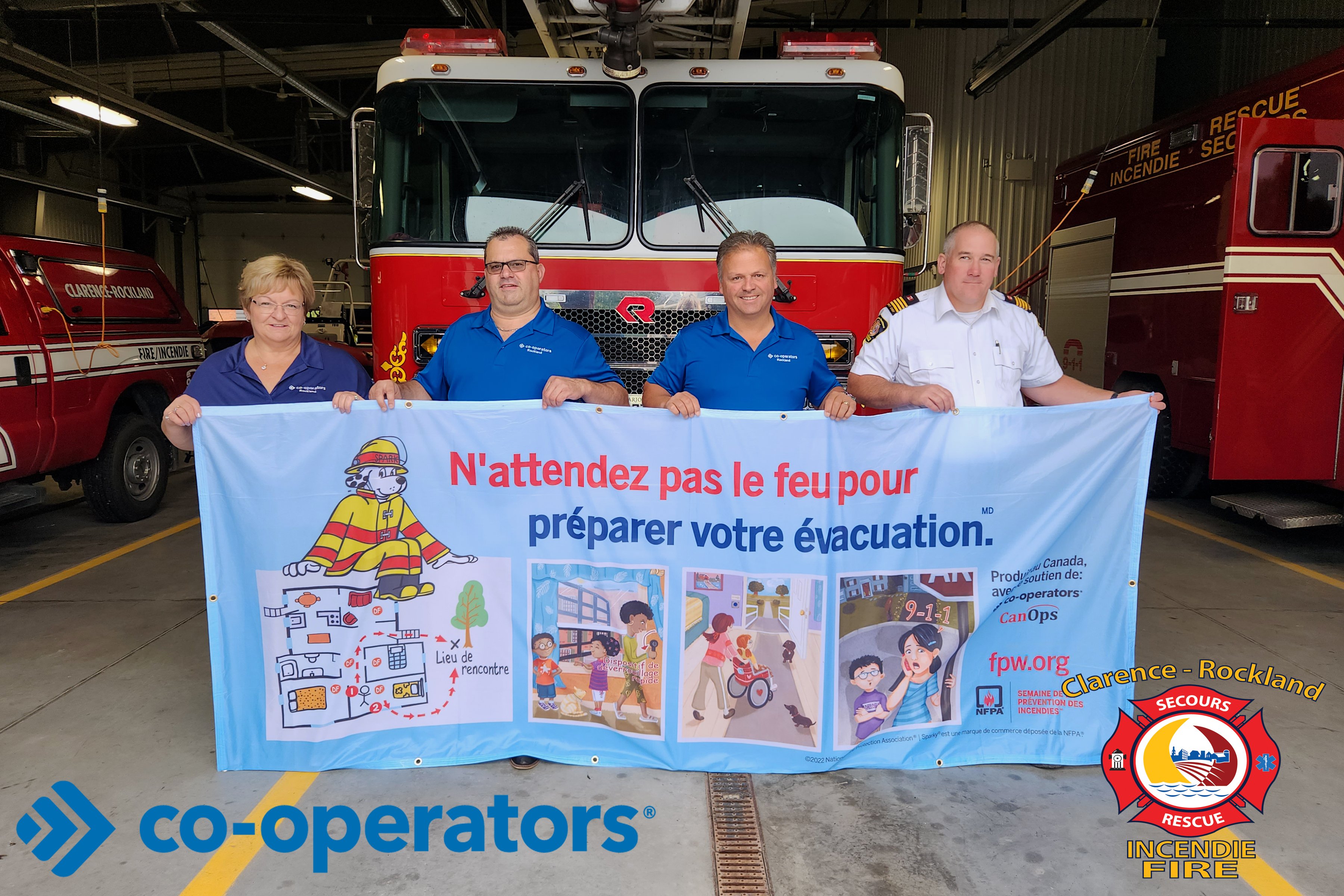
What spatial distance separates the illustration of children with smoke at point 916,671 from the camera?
3.35 meters

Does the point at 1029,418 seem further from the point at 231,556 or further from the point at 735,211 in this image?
the point at 231,556

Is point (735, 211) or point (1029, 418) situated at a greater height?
point (735, 211)

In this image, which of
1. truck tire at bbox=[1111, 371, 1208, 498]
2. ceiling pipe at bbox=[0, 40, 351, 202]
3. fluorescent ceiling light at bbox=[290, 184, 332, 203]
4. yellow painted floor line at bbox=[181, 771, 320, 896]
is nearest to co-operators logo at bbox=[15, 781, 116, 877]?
yellow painted floor line at bbox=[181, 771, 320, 896]

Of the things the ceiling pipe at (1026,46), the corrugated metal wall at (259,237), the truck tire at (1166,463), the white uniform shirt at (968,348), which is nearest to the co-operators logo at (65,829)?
the white uniform shirt at (968,348)

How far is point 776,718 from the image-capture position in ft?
11.0

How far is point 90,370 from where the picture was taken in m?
7.20

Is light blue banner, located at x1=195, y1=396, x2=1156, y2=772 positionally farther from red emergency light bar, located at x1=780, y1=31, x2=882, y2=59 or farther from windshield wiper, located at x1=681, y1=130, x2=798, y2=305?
red emergency light bar, located at x1=780, y1=31, x2=882, y2=59

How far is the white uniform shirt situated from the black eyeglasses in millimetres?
1456

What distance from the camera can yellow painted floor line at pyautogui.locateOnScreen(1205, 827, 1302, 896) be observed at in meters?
2.81

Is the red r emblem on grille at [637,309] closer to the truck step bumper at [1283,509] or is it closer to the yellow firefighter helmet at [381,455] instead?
the yellow firefighter helmet at [381,455]

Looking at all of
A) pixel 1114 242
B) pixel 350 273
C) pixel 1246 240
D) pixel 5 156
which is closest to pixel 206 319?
pixel 350 273

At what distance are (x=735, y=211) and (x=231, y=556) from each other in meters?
2.98

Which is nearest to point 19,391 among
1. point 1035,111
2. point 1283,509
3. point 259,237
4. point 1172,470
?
point 1283,509

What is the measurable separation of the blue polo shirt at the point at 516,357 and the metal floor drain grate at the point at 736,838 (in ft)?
5.26
